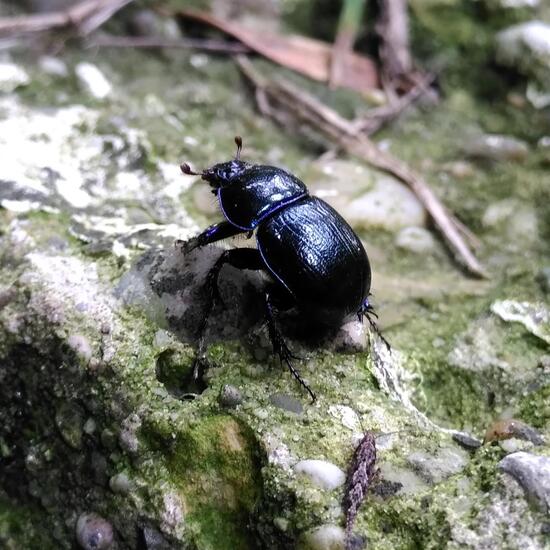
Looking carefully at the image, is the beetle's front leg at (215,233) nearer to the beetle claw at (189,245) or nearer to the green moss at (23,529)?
the beetle claw at (189,245)

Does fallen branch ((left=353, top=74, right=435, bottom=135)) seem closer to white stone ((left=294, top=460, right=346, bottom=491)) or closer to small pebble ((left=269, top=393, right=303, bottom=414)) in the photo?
small pebble ((left=269, top=393, right=303, bottom=414))

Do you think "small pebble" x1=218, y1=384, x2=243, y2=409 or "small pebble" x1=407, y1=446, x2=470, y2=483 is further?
"small pebble" x1=218, y1=384, x2=243, y2=409

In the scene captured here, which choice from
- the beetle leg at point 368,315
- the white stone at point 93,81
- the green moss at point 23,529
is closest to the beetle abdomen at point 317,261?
the beetle leg at point 368,315

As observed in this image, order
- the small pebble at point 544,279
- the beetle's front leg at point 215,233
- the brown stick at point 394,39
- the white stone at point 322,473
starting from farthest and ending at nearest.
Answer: the brown stick at point 394,39 < the small pebble at point 544,279 < the beetle's front leg at point 215,233 < the white stone at point 322,473

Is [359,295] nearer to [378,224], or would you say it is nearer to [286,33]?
[378,224]

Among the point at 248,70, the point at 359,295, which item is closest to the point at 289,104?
the point at 248,70

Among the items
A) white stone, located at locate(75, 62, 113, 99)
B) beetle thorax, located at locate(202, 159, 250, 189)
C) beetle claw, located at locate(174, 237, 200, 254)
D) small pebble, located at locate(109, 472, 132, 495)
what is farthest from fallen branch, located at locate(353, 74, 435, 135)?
small pebble, located at locate(109, 472, 132, 495)
